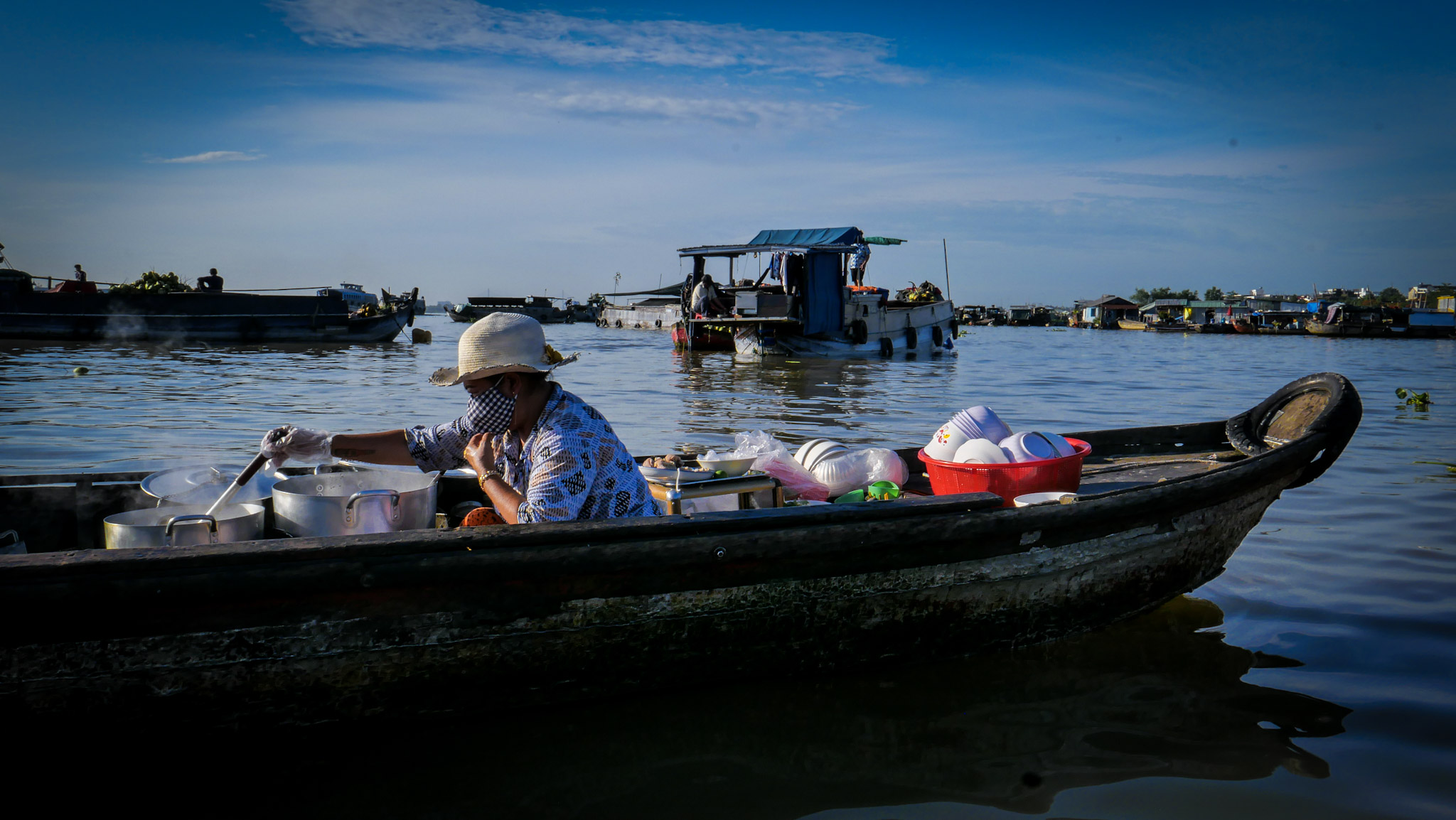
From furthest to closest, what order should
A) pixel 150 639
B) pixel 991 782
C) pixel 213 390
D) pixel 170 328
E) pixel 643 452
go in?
pixel 170 328, pixel 213 390, pixel 643 452, pixel 991 782, pixel 150 639

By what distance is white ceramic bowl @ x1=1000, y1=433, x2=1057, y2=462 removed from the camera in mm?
3750

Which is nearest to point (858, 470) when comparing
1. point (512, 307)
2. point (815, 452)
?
point (815, 452)

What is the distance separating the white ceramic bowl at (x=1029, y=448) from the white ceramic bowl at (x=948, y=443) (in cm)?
20

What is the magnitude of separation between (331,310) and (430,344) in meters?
4.44

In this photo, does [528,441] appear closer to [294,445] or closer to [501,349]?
[501,349]

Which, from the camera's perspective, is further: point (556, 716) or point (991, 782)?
point (556, 716)

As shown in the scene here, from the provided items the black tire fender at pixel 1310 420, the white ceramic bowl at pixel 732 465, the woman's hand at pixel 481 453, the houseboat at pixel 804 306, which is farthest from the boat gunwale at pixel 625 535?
the houseboat at pixel 804 306

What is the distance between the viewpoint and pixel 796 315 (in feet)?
63.4

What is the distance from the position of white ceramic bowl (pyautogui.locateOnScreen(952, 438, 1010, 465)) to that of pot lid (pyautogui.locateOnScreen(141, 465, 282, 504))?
2780 millimetres

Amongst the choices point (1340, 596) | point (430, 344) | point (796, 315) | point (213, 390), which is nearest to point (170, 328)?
point (430, 344)

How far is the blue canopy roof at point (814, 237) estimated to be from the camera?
67.7 feet

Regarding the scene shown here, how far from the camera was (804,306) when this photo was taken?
19.1 meters

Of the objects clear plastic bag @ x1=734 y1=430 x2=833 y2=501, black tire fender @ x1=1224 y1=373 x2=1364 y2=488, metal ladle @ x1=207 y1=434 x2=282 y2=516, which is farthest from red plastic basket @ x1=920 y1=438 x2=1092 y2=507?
metal ladle @ x1=207 y1=434 x2=282 y2=516

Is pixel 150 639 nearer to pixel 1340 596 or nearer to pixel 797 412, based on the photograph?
pixel 1340 596
